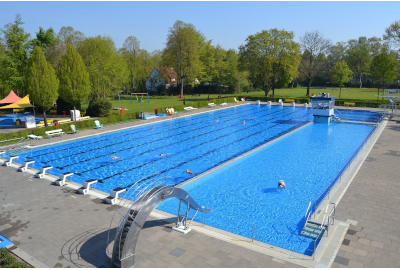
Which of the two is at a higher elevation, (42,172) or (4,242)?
(42,172)

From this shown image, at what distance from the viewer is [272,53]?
161 feet

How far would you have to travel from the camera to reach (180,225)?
10516mm

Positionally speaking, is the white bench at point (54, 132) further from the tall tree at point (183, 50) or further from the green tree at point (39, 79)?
the tall tree at point (183, 50)

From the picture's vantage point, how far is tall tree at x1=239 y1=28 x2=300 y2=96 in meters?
48.8

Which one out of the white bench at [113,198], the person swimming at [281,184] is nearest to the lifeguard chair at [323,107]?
the person swimming at [281,184]

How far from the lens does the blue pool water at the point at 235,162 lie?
12.9 metres

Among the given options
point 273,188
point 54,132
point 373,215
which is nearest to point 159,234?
point 273,188

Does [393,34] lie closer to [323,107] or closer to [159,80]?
[323,107]

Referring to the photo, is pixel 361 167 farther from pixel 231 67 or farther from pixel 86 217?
pixel 231 67

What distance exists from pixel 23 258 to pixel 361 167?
1669 cm

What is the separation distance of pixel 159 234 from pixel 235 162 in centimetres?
1037

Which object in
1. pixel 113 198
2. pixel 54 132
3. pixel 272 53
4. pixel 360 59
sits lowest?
pixel 113 198

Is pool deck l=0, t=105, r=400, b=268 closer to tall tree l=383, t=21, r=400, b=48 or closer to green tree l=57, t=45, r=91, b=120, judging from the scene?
green tree l=57, t=45, r=91, b=120

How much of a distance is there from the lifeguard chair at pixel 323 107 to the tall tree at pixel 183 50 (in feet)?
86.3
